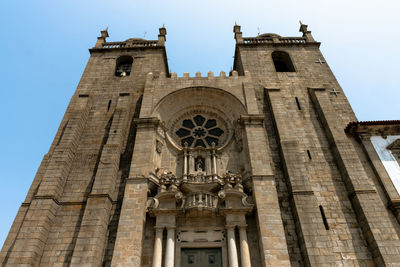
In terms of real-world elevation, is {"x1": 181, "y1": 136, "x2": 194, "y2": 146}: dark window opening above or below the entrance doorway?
above

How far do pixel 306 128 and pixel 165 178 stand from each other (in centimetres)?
827

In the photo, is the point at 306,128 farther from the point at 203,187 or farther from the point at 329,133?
the point at 203,187

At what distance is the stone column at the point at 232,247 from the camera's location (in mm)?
9711

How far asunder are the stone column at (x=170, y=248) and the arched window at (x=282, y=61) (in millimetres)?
15726

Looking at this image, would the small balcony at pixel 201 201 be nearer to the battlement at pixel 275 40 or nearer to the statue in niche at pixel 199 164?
the statue in niche at pixel 199 164

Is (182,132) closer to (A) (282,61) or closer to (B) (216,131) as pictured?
(B) (216,131)

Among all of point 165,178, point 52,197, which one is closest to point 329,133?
point 165,178

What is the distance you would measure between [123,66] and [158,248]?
15.8 metres

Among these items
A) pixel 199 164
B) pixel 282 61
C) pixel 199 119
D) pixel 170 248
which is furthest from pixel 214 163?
pixel 282 61

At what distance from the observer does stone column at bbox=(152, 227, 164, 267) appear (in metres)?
9.79

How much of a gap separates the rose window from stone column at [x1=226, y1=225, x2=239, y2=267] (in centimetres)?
554

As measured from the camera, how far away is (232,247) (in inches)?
397

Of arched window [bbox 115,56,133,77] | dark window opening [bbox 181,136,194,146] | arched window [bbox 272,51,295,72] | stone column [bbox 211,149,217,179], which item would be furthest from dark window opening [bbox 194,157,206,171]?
arched window [bbox 272,51,295,72]

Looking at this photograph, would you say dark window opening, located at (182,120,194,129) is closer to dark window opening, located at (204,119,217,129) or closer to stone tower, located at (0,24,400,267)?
stone tower, located at (0,24,400,267)
